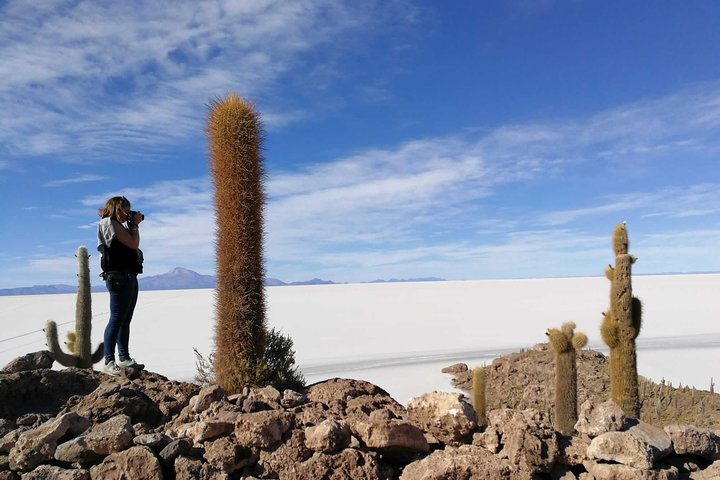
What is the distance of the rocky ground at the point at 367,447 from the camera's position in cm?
402

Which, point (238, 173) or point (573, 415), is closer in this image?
point (238, 173)

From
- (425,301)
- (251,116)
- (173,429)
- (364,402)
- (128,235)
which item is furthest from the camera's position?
(425,301)

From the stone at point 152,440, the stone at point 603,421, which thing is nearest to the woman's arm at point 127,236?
the stone at point 152,440

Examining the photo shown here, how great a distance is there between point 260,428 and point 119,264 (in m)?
3.30

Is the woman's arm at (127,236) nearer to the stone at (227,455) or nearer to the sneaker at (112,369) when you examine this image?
the sneaker at (112,369)

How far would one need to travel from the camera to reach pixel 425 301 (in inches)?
1358

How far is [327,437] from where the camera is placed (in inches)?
162

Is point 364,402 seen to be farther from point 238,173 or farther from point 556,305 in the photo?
point 556,305

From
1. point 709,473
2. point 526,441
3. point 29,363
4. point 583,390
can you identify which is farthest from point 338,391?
point 583,390

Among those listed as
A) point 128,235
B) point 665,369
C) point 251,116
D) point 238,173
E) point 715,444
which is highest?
point 251,116

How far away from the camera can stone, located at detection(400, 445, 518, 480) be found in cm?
396

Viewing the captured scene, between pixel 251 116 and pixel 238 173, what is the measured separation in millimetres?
771

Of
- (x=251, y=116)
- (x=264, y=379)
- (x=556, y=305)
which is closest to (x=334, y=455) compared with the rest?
(x=264, y=379)

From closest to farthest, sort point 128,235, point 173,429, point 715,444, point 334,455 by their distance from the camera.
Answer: point 334,455, point 715,444, point 173,429, point 128,235
